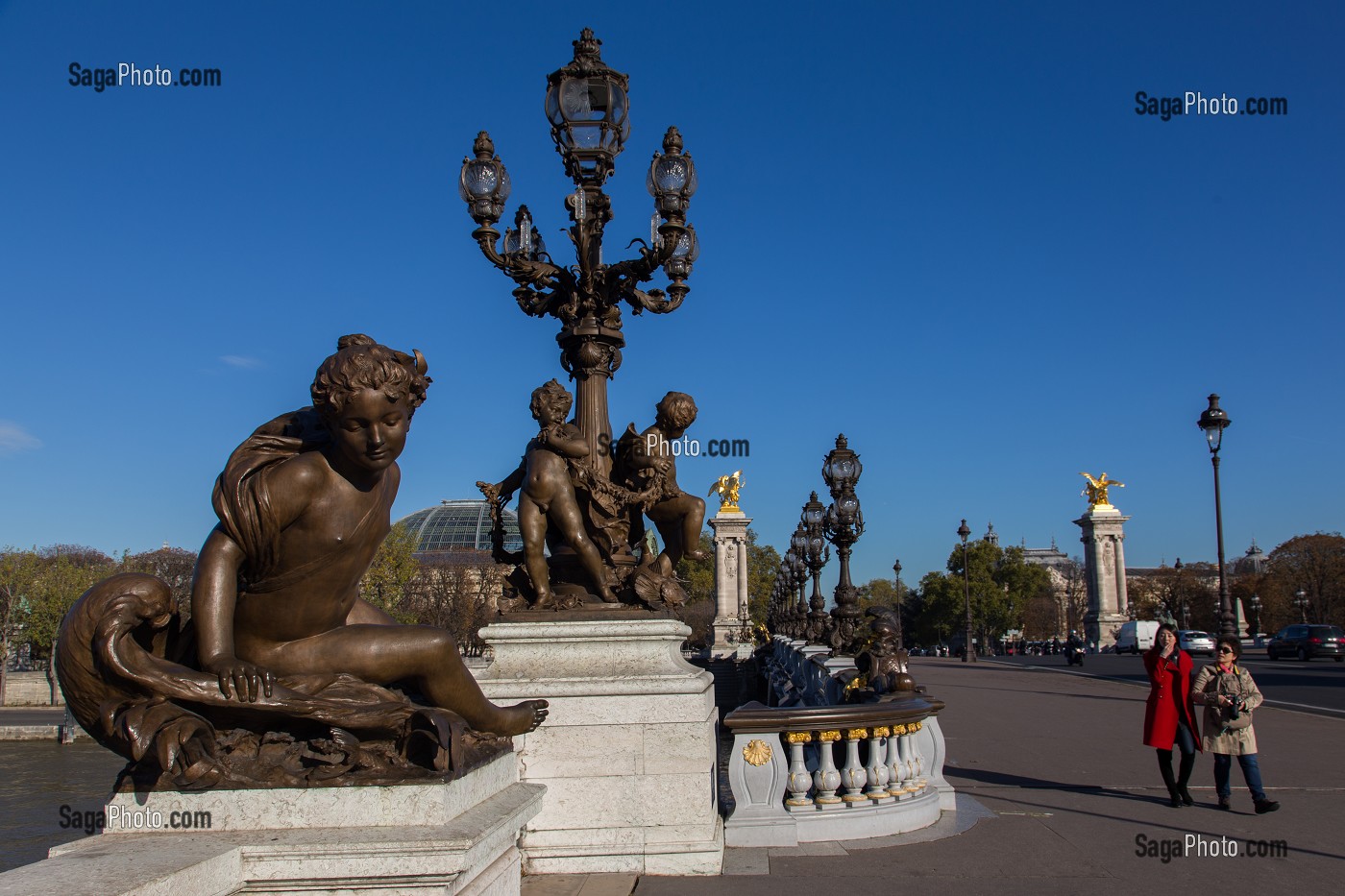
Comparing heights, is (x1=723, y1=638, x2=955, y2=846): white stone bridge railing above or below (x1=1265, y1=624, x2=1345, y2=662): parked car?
above

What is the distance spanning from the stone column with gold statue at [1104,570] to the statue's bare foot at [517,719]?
67.7m

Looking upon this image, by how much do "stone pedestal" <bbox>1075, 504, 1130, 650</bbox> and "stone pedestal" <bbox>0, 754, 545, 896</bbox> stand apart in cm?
6870

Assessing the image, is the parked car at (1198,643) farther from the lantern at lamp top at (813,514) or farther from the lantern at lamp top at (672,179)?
the lantern at lamp top at (672,179)

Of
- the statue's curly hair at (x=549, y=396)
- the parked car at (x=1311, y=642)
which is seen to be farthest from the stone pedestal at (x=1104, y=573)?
the statue's curly hair at (x=549, y=396)

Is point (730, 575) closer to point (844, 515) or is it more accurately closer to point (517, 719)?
point (844, 515)

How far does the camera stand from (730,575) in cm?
5209

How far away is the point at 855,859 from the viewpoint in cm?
661

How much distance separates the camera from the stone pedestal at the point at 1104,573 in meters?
65.4

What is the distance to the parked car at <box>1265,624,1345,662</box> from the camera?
3975 cm

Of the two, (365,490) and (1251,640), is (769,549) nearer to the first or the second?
(1251,640)

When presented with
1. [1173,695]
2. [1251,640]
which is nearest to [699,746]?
[1173,695]

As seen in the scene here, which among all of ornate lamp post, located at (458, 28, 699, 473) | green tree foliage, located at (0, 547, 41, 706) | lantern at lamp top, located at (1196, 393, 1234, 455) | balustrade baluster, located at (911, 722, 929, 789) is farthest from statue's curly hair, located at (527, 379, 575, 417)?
green tree foliage, located at (0, 547, 41, 706)

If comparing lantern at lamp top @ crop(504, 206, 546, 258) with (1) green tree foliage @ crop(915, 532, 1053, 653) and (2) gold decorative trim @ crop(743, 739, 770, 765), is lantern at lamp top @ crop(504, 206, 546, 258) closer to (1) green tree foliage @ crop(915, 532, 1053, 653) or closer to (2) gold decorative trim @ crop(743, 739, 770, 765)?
(2) gold decorative trim @ crop(743, 739, 770, 765)

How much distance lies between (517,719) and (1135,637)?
193 feet
